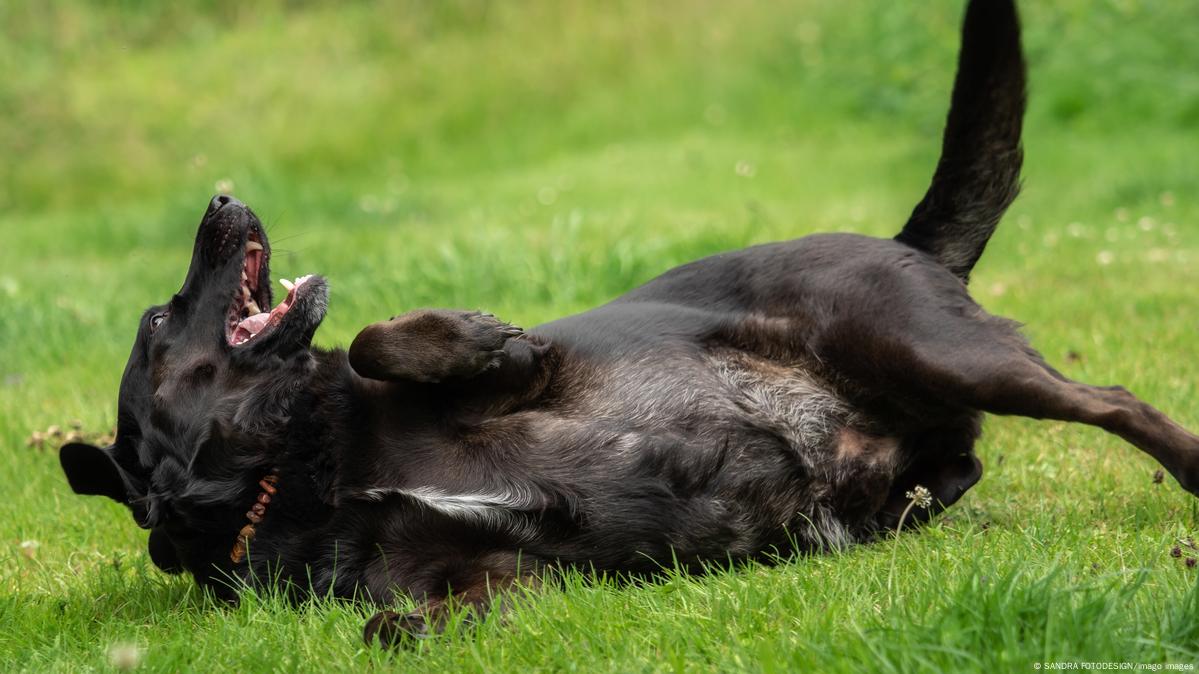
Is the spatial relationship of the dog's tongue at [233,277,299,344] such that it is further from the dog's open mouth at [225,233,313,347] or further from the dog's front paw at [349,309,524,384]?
the dog's front paw at [349,309,524,384]

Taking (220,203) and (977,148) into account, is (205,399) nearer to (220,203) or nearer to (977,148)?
(220,203)

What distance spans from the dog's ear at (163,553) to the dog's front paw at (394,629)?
0.95 meters

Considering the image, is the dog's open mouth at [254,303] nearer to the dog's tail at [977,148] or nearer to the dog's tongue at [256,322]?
the dog's tongue at [256,322]

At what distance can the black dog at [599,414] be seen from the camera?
9.84 ft

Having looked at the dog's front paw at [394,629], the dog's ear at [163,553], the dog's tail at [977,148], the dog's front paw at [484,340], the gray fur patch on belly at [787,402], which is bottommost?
the dog's ear at [163,553]

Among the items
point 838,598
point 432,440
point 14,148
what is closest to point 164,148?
point 14,148

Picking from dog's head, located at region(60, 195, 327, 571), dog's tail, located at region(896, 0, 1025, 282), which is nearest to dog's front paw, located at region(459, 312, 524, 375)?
dog's head, located at region(60, 195, 327, 571)

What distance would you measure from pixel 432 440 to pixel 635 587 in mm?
686

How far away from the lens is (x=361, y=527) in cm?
303

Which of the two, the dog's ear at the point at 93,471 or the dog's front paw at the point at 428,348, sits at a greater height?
the dog's front paw at the point at 428,348

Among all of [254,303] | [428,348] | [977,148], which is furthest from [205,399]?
[977,148]

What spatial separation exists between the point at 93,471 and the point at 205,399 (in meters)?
0.36

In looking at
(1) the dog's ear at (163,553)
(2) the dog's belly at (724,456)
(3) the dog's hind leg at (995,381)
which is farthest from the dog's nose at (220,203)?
(3) the dog's hind leg at (995,381)

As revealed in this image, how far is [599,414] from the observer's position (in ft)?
10.5
